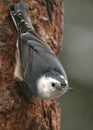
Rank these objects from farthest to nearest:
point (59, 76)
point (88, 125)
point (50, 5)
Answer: point (88, 125), point (50, 5), point (59, 76)

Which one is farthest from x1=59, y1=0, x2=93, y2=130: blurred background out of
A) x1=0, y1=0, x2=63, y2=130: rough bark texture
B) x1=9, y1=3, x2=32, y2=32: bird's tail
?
x1=9, y1=3, x2=32, y2=32: bird's tail

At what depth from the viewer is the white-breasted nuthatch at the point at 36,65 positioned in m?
5.84

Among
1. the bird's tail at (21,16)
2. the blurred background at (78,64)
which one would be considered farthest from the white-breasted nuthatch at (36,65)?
the blurred background at (78,64)

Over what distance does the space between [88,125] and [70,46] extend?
4.39 feet

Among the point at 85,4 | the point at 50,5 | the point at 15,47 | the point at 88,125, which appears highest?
the point at 85,4

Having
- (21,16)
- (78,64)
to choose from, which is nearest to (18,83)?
(21,16)

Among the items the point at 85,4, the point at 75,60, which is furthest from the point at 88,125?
the point at 85,4

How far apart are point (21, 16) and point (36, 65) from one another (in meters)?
0.50

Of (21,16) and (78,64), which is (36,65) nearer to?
(21,16)

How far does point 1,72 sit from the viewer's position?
597 cm

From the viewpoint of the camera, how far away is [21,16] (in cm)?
614

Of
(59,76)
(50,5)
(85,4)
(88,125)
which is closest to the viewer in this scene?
(59,76)

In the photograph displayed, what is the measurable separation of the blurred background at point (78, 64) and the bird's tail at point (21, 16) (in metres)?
5.18

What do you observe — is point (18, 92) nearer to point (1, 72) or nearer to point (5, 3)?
point (1, 72)
